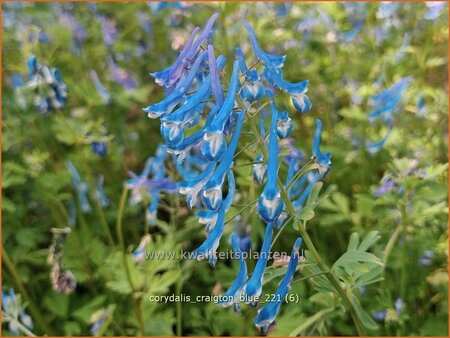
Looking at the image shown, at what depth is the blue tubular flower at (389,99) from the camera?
3.92 meters

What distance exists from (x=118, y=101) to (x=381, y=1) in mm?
2402

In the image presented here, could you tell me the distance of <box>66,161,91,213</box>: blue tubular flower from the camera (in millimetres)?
4604

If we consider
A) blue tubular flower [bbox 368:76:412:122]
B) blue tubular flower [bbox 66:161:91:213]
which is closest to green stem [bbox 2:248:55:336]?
blue tubular flower [bbox 66:161:91:213]

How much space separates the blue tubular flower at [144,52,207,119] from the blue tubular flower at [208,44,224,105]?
0.17 feet

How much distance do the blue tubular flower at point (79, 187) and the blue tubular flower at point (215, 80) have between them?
9.12ft

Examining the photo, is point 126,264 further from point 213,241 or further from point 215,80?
point 215,80

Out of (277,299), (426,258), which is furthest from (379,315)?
(277,299)

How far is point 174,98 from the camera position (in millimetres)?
2098

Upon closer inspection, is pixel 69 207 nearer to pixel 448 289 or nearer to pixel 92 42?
pixel 92 42

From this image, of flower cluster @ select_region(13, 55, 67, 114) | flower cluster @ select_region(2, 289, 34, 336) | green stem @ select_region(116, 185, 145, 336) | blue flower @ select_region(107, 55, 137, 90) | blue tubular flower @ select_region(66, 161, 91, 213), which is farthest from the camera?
blue flower @ select_region(107, 55, 137, 90)

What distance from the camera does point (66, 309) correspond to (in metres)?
4.04

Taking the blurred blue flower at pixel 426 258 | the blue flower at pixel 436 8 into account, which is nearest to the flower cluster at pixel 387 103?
the blue flower at pixel 436 8

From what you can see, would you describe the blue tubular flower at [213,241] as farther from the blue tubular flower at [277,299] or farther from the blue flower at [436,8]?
the blue flower at [436,8]

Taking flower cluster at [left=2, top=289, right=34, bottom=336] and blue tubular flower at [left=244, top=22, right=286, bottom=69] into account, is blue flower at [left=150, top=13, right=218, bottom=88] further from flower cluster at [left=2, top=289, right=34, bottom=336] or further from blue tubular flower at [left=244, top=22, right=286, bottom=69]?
flower cluster at [left=2, top=289, right=34, bottom=336]
